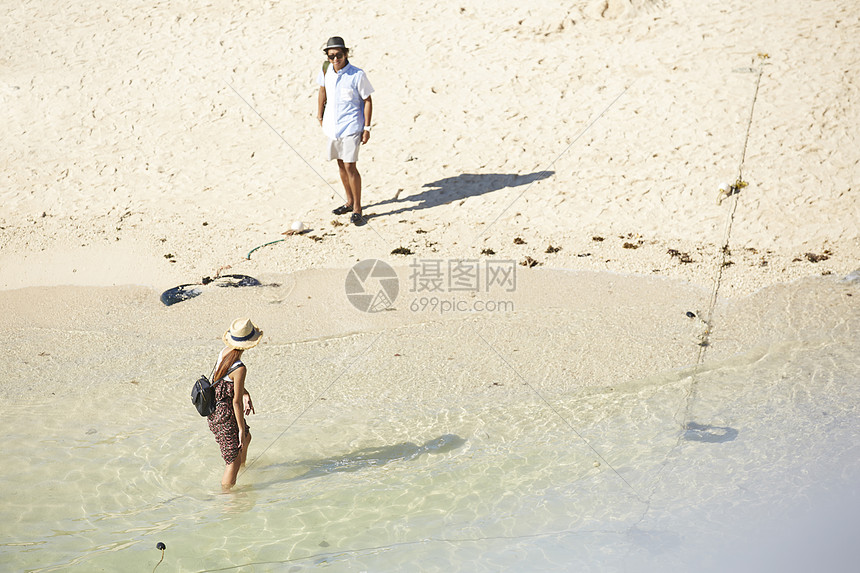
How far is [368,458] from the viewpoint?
18.3ft

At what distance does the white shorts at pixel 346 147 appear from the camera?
28.4 feet

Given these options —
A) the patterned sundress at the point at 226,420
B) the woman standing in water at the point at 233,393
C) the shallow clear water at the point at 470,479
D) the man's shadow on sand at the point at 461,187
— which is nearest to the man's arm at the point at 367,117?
the man's shadow on sand at the point at 461,187

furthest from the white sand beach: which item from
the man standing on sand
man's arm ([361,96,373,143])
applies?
man's arm ([361,96,373,143])

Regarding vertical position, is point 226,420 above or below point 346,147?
below

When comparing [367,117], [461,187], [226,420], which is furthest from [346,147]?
[226,420]

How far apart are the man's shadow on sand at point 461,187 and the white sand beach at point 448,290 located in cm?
6

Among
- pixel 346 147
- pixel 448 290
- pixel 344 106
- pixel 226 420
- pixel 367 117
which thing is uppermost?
pixel 344 106

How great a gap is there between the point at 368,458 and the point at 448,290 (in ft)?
8.63

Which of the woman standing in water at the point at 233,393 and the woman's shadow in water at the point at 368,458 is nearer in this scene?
the woman standing in water at the point at 233,393

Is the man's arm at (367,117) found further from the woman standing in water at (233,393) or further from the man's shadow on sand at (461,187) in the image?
the woman standing in water at (233,393)

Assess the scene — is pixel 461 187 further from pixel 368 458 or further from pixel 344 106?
pixel 368 458

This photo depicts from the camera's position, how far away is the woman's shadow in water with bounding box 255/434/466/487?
548cm

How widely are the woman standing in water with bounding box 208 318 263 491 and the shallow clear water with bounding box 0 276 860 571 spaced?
45 cm

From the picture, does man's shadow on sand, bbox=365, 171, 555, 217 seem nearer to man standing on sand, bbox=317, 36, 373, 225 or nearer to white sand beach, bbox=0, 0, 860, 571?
white sand beach, bbox=0, 0, 860, 571
